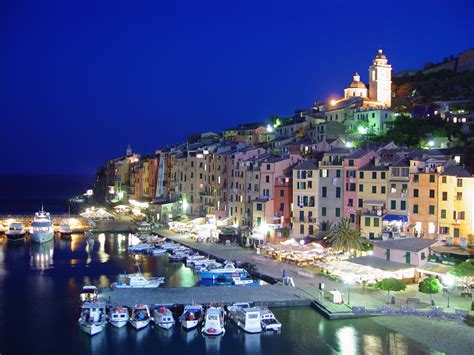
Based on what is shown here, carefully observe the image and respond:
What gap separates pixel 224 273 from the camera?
4416 cm

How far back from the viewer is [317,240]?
168 feet

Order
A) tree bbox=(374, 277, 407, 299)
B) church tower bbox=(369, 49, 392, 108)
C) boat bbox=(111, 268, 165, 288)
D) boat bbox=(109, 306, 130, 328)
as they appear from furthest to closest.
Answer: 1. church tower bbox=(369, 49, 392, 108)
2. boat bbox=(111, 268, 165, 288)
3. tree bbox=(374, 277, 407, 299)
4. boat bbox=(109, 306, 130, 328)

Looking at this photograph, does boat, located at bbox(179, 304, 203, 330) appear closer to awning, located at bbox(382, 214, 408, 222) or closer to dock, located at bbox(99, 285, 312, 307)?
dock, located at bbox(99, 285, 312, 307)

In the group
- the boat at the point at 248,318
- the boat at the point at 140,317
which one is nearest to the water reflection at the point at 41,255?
the boat at the point at 140,317

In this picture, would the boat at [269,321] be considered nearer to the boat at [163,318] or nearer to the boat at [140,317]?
the boat at [163,318]

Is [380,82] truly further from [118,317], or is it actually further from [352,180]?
[118,317]

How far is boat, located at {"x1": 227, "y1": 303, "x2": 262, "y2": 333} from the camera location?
3212 cm

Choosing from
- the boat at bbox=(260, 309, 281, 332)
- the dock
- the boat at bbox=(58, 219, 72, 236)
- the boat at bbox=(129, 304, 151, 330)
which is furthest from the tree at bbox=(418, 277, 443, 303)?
the boat at bbox=(58, 219, 72, 236)

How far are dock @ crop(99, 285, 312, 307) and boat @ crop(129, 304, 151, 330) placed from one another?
1697 mm

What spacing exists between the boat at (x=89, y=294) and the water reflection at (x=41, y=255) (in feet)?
44.0

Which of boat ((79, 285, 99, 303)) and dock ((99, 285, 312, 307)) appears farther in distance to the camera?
boat ((79, 285, 99, 303))

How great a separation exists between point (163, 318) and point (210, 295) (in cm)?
578

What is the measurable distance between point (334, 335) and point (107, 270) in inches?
961

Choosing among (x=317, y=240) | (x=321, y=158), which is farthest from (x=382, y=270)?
(x=321, y=158)
